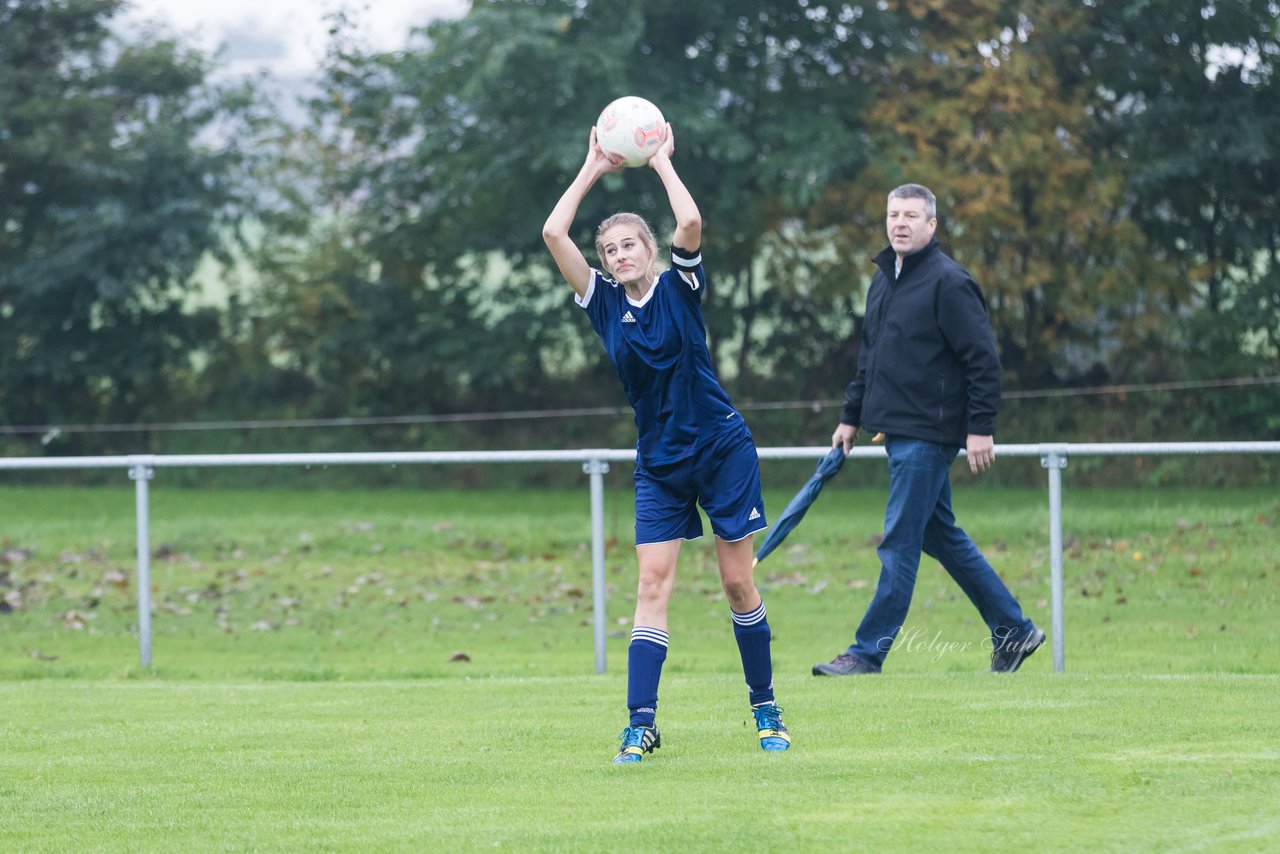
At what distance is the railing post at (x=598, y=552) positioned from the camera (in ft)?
28.6

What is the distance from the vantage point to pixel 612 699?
7.18 meters

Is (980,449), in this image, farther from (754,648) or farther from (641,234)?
(641,234)

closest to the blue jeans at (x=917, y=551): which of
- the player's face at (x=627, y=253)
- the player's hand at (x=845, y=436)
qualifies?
the player's hand at (x=845, y=436)

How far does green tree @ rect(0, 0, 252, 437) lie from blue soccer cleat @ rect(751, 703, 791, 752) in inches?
756

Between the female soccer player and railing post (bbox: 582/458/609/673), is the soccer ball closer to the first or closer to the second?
the female soccer player

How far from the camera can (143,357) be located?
24266mm

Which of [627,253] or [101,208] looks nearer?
[627,253]

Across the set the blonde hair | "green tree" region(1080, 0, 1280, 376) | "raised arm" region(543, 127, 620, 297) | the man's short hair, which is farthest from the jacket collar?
"green tree" region(1080, 0, 1280, 376)

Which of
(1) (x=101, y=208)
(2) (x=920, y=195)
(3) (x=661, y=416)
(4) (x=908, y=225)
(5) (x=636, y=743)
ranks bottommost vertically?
(5) (x=636, y=743)

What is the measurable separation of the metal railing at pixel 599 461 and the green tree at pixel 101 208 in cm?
1459

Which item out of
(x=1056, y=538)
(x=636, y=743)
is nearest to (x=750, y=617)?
(x=636, y=743)

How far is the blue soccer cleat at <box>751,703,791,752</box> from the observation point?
5590mm

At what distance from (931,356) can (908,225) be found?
0.61 m

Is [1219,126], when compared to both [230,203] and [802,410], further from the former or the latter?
[230,203]
